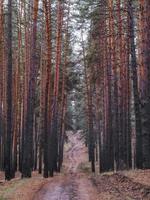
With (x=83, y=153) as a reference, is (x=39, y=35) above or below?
above

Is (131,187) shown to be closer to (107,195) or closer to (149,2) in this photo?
(107,195)

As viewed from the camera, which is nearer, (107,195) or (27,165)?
(107,195)

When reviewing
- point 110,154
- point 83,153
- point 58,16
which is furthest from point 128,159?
point 83,153

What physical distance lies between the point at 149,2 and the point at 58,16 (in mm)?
10427

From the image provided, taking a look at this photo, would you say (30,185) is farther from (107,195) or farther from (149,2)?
(149,2)

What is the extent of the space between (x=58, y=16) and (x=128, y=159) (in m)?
9.72

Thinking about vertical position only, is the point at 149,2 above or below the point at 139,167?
above

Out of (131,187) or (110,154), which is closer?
(131,187)

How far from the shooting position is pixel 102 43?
94.8 ft

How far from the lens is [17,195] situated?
13.5m

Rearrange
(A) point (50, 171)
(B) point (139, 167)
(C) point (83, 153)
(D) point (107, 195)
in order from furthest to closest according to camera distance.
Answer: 1. (C) point (83, 153)
2. (A) point (50, 171)
3. (B) point (139, 167)
4. (D) point (107, 195)

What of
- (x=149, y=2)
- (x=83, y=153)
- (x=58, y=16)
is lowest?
(x=83, y=153)

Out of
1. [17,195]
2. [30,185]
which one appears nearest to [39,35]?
[30,185]

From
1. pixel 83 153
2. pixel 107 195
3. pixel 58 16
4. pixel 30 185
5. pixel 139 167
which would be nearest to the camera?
pixel 107 195
